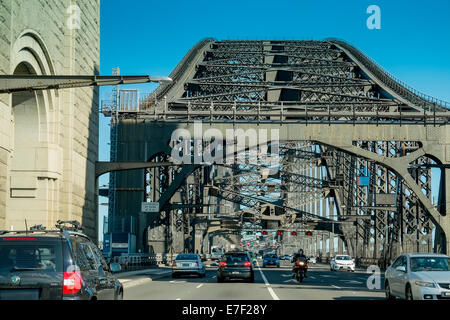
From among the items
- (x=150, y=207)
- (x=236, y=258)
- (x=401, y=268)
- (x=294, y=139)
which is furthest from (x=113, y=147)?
(x=401, y=268)

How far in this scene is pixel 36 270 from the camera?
10.3m

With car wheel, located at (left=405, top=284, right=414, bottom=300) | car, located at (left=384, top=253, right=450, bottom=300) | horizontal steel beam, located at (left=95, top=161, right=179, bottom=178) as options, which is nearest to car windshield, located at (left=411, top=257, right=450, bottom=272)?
car, located at (left=384, top=253, right=450, bottom=300)

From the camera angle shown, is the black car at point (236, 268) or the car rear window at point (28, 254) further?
the black car at point (236, 268)

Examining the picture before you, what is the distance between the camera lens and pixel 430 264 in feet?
64.0

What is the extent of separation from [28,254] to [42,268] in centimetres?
34

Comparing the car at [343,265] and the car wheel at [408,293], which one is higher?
the car wheel at [408,293]

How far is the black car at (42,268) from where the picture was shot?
399 inches

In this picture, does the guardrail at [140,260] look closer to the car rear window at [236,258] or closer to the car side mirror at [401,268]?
the car rear window at [236,258]

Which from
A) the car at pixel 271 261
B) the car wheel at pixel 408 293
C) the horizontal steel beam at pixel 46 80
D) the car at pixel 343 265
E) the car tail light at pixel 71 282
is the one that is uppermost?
the horizontal steel beam at pixel 46 80

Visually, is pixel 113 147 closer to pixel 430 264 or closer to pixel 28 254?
pixel 430 264

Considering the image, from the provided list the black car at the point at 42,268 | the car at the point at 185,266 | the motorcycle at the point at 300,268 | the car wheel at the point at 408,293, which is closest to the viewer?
the black car at the point at 42,268

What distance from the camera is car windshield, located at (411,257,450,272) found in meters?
19.1

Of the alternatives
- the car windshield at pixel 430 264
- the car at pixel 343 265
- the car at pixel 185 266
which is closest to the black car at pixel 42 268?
the car windshield at pixel 430 264
